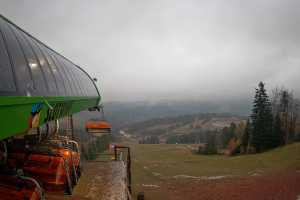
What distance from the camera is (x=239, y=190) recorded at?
27.5 meters

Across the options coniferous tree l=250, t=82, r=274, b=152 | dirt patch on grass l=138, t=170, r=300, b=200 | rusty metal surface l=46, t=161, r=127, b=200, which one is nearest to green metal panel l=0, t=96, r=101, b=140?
rusty metal surface l=46, t=161, r=127, b=200

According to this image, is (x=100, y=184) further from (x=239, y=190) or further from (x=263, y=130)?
(x=263, y=130)

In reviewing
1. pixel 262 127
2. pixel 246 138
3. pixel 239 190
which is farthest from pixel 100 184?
pixel 246 138

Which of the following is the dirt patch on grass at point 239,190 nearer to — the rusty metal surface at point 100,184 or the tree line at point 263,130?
the rusty metal surface at point 100,184

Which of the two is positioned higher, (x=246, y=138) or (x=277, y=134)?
(x=277, y=134)

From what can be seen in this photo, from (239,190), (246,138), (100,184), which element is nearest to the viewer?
(100,184)

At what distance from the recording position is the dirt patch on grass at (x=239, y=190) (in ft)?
83.4

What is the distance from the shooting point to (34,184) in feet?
17.7

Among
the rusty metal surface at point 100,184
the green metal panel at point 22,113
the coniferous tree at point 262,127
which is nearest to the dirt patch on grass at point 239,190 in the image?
the rusty metal surface at point 100,184

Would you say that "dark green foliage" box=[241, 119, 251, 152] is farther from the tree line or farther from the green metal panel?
the green metal panel

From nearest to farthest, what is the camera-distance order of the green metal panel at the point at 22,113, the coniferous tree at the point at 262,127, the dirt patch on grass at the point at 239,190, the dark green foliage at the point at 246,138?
the green metal panel at the point at 22,113, the dirt patch on grass at the point at 239,190, the coniferous tree at the point at 262,127, the dark green foliage at the point at 246,138

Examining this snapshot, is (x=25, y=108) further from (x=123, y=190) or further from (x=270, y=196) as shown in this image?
(x=270, y=196)

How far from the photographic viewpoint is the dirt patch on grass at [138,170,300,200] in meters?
25.4

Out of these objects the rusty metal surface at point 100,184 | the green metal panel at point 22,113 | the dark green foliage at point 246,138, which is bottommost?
the dark green foliage at point 246,138
